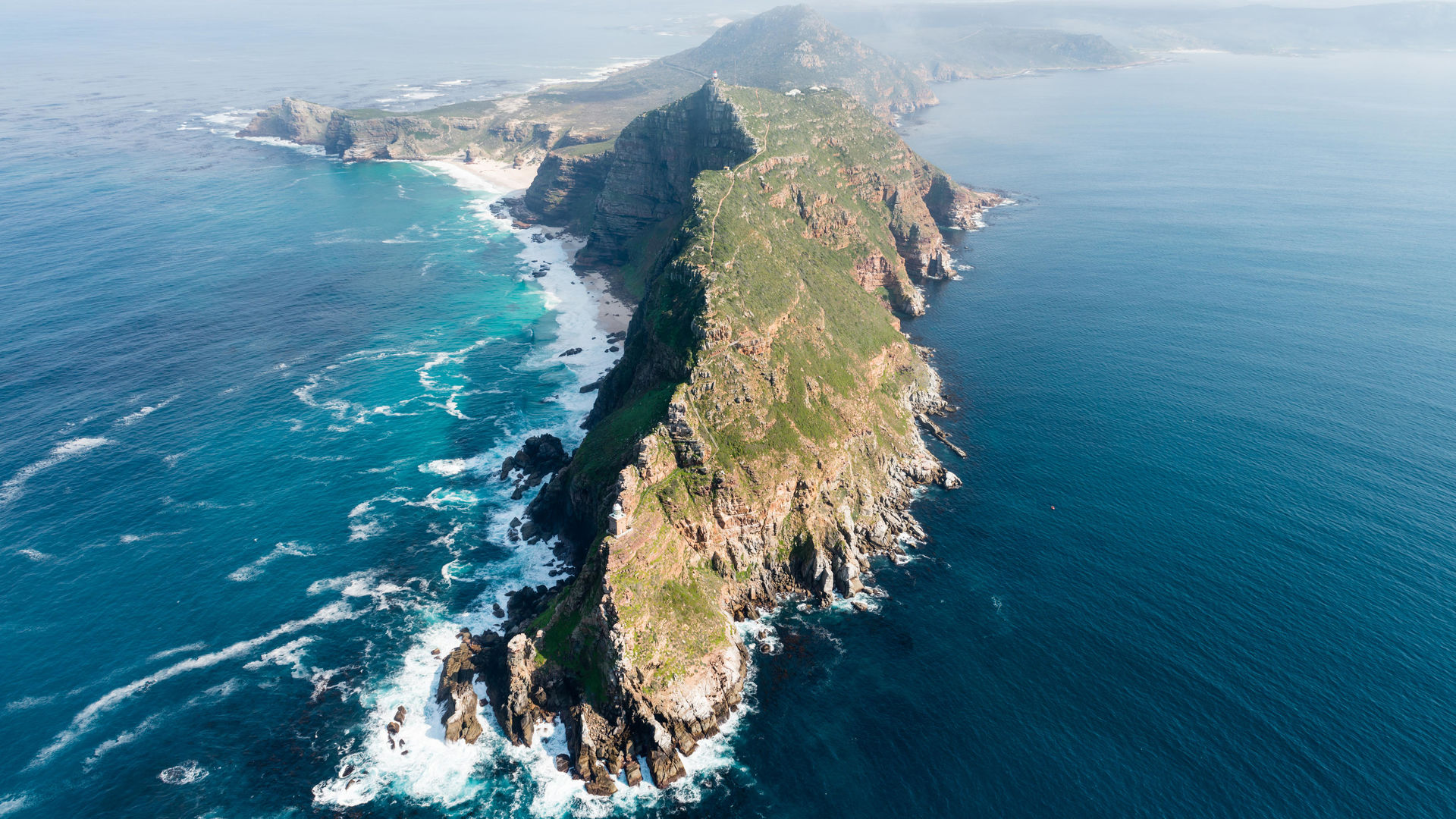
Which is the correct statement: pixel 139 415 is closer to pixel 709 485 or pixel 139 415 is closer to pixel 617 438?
→ pixel 617 438

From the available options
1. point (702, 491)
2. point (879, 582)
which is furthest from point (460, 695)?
point (879, 582)

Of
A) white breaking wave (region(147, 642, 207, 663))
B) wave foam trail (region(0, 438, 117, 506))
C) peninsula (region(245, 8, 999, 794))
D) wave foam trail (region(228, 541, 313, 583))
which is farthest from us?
wave foam trail (region(0, 438, 117, 506))

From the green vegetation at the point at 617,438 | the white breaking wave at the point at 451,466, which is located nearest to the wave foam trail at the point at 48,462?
the white breaking wave at the point at 451,466

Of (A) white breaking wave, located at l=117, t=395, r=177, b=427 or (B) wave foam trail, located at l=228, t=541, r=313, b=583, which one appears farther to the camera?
(A) white breaking wave, located at l=117, t=395, r=177, b=427

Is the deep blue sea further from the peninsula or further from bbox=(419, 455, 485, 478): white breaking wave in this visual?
the peninsula

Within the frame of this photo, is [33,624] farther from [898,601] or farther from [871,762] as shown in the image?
[898,601]

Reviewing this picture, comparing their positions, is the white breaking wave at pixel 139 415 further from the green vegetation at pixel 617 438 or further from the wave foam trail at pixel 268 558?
the green vegetation at pixel 617 438

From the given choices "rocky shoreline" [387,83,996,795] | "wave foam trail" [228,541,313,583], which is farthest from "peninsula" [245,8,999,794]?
"wave foam trail" [228,541,313,583]

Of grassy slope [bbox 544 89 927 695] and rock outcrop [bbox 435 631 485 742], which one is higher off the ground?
grassy slope [bbox 544 89 927 695]
